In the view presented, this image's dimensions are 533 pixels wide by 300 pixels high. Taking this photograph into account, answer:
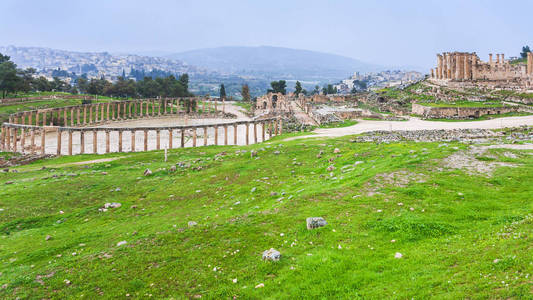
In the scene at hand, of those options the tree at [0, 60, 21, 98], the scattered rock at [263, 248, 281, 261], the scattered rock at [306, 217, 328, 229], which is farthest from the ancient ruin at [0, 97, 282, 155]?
the scattered rock at [263, 248, 281, 261]

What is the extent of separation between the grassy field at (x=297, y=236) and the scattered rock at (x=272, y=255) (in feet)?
0.82

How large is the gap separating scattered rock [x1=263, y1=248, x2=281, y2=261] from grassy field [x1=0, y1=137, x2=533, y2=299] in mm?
250

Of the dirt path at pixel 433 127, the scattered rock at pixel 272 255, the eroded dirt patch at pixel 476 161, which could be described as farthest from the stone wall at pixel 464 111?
the scattered rock at pixel 272 255

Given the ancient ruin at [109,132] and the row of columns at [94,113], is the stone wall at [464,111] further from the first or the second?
the row of columns at [94,113]

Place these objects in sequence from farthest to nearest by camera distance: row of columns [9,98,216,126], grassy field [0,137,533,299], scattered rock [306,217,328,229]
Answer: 1. row of columns [9,98,216,126]
2. scattered rock [306,217,328,229]
3. grassy field [0,137,533,299]

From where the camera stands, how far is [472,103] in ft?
248

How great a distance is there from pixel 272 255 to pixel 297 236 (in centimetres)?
171

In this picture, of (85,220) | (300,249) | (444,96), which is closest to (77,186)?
(85,220)

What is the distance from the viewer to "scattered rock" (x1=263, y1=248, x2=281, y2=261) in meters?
10.9

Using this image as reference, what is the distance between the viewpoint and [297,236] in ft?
40.7

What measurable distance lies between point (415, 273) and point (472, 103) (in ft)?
256

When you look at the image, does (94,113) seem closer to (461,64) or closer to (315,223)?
(461,64)

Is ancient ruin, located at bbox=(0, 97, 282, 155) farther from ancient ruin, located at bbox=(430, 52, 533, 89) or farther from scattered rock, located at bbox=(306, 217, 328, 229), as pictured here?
ancient ruin, located at bbox=(430, 52, 533, 89)

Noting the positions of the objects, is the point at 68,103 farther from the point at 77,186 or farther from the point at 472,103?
the point at 472,103
